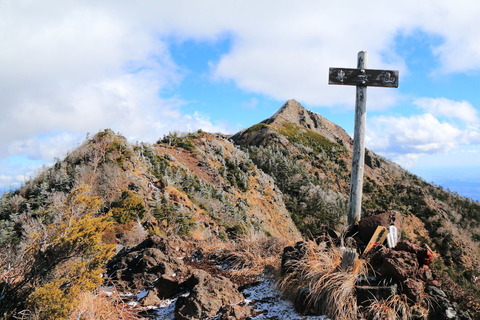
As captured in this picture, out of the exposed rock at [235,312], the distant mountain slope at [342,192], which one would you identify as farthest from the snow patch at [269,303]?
the distant mountain slope at [342,192]

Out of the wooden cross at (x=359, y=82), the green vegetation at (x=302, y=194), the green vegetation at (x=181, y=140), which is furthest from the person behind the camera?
the green vegetation at (x=302, y=194)

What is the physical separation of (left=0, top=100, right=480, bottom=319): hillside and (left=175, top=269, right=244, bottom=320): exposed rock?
0.04 m

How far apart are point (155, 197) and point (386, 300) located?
9356 mm

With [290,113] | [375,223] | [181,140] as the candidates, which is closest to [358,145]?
[375,223]

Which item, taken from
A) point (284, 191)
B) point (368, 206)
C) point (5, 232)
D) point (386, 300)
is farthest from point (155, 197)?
point (368, 206)

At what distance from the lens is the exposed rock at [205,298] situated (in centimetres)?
412

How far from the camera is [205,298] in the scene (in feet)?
13.9

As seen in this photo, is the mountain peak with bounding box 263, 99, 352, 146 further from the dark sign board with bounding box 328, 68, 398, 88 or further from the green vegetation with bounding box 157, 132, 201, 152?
the dark sign board with bounding box 328, 68, 398, 88

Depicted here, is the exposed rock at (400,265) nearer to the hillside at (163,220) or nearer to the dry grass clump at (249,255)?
the hillside at (163,220)

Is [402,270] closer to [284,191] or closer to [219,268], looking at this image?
[219,268]

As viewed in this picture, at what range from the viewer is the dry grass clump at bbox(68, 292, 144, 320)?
377 centimetres

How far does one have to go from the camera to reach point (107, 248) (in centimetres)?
412

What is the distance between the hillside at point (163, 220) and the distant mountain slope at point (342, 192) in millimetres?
212

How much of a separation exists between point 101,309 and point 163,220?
22.5 ft
